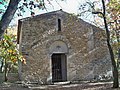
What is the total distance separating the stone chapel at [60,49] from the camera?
51.3 feet

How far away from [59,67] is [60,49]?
5.40ft

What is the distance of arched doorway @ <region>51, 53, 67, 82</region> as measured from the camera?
16897mm

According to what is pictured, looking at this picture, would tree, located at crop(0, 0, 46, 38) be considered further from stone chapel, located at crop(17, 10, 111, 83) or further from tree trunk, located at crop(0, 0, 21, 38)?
stone chapel, located at crop(17, 10, 111, 83)

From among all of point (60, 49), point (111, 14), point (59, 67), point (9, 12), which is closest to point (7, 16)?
point (9, 12)

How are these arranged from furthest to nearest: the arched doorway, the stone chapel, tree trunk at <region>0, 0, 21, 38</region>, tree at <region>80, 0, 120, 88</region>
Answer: the arched doorway < the stone chapel < tree at <region>80, 0, 120, 88</region> < tree trunk at <region>0, 0, 21, 38</region>

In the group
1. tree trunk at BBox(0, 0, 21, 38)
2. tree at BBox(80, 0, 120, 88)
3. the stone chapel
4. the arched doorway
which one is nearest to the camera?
tree trunk at BBox(0, 0, 21, 38)

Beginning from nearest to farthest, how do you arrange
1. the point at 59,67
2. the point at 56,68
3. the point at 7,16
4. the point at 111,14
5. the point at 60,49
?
the point at 7,16 → the point at 111,14 → the point at 60,49 → the point at 56,68 → the point at 59,67

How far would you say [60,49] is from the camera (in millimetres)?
16797

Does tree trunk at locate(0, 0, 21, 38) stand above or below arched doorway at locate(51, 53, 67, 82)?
above

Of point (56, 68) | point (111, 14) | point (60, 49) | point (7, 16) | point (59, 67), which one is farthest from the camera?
point (59, 67)

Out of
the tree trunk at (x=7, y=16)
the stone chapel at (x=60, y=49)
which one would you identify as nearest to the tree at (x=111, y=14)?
the stone chapel at (x=60, y=49)

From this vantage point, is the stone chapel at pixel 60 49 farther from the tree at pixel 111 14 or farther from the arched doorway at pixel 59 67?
Result: the tree at pixel 111 14

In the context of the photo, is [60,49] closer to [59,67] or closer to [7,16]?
[59,67]

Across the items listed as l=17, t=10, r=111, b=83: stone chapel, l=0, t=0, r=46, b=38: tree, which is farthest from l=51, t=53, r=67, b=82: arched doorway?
l=0, t=0, r=46, b=38: tree
